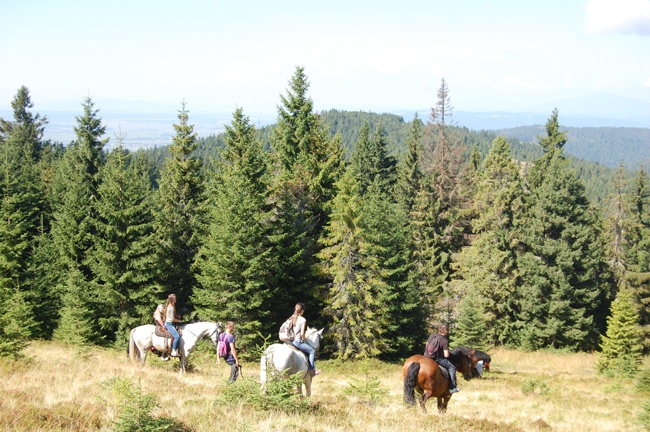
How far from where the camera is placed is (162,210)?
2827 cm

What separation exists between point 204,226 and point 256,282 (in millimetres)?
5663

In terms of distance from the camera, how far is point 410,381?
11.2m

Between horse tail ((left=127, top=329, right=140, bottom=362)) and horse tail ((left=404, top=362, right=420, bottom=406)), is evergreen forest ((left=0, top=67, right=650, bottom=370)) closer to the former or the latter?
horse tail ((left=127, top=329, right=140, bottom=362))

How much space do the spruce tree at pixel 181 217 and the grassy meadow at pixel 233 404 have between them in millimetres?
8373

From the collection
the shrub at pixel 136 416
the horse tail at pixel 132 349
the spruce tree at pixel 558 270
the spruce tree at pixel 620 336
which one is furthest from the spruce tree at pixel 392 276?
the shrub at pixel 136 416

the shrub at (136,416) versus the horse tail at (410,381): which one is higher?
the shrub at (136,416)

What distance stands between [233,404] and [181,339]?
20.7 ft

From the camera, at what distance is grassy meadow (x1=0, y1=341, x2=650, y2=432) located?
7395 millimetres

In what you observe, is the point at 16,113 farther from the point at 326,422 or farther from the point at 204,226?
the point at 326,422

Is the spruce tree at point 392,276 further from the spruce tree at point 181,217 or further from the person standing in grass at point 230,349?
the person standing in grass at point 230,349

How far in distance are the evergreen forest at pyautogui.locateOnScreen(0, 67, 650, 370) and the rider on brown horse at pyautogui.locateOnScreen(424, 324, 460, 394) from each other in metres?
10.6

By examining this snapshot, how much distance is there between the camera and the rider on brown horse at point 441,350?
11615mm

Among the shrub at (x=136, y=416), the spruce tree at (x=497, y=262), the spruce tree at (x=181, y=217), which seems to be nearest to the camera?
the shrub at (x=136, y=416)

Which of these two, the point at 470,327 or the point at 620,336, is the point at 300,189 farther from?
the point at 620,336
